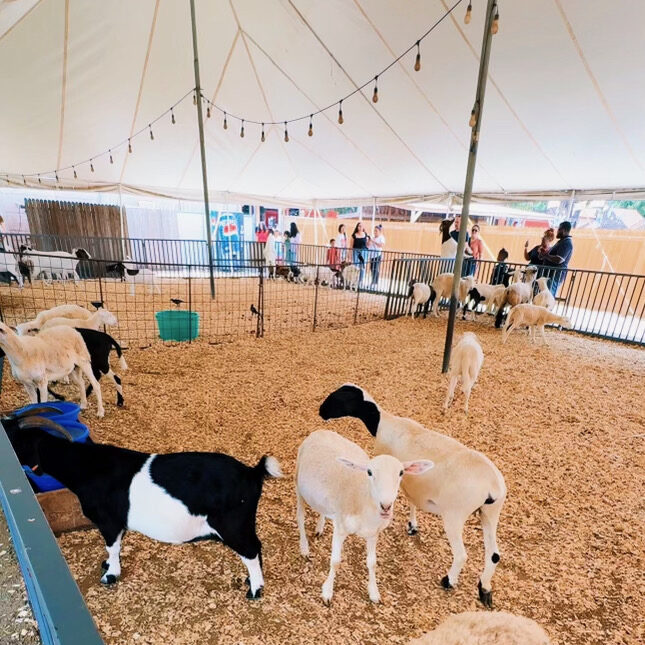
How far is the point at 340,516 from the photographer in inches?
66.4

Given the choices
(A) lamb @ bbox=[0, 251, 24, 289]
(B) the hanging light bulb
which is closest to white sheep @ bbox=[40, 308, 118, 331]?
(B) the hanging light bulb

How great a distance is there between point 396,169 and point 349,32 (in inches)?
184

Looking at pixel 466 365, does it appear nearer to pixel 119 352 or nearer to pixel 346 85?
pixel 119 352

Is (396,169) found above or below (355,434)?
above

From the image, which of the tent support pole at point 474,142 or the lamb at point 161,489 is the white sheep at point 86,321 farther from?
the tent support pole at point 474,142

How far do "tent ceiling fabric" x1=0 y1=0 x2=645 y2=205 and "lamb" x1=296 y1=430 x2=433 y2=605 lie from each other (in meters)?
5.28

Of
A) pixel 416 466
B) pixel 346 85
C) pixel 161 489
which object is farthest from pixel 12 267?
pixel 416 466

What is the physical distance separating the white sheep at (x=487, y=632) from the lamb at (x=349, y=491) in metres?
0.41

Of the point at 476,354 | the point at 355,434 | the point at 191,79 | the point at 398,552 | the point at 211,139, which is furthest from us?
the point at 211,139

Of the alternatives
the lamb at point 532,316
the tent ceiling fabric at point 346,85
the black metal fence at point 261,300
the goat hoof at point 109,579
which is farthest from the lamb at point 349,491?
the tent ceiling fabric at point 346,85

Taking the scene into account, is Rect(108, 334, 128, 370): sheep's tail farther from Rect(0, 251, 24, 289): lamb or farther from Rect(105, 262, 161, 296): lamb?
Rect(0, 251, 24, 289): lamb

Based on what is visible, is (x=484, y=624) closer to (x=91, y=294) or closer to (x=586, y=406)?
(x=586, y=406)

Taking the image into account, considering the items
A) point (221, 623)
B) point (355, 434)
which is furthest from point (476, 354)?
point (221, 623)

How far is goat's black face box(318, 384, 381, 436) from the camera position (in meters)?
2.24
